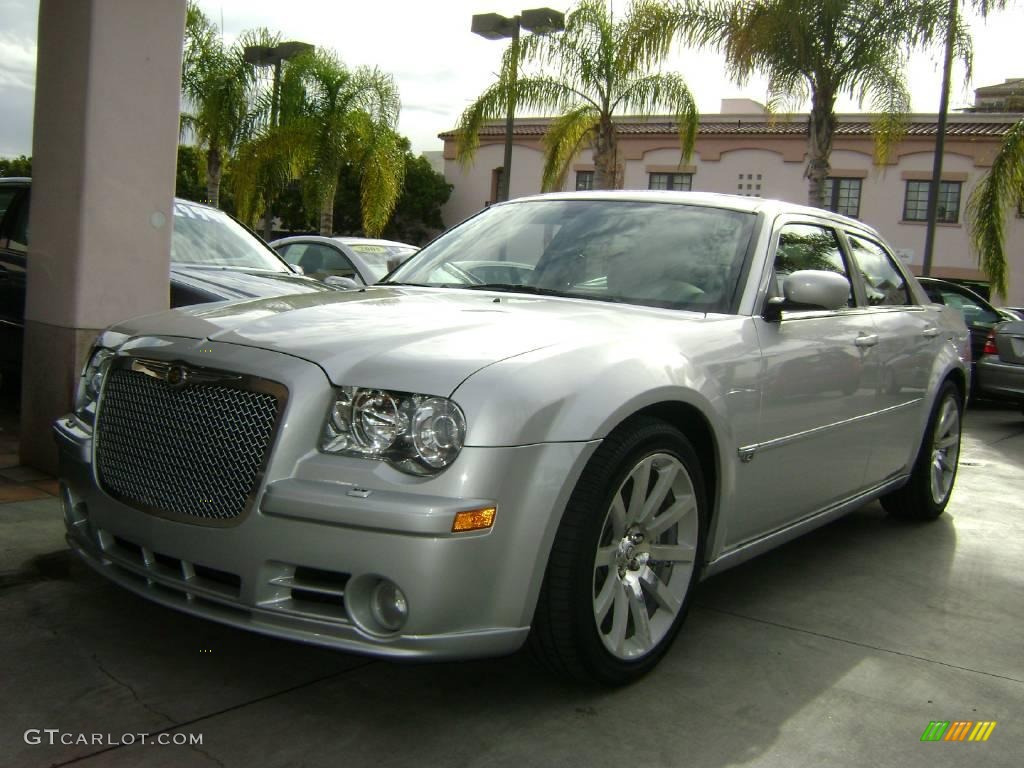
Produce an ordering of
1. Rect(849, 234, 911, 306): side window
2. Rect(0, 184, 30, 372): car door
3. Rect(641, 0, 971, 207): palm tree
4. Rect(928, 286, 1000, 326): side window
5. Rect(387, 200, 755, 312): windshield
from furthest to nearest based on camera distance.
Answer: Rect(641, 0, 971, 207): palm tree, Rect(928, 286, 1000, 326): side window, Rect(0, 184, 30, 372): car door, Rect(849, 234, 911, 306): side window, Rect(387, 200, 755, 312): windshield

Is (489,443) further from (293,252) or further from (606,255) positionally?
(293,252)

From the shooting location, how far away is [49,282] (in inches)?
205

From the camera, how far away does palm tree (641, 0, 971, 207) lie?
1656 cm

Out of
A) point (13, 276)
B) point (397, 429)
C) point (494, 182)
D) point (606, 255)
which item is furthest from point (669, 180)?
point (397, 429)

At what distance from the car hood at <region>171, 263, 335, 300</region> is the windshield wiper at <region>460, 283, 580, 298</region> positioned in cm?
216

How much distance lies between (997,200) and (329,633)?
17406 mm

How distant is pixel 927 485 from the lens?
18.2ft

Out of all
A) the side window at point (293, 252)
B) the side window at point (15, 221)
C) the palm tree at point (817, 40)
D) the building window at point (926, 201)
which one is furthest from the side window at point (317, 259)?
the building window at point (926, 201)

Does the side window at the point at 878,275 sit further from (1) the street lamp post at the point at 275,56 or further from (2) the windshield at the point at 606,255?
(1) the street lamp post at the point at 275,56

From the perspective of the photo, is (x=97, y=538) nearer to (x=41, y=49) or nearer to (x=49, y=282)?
(x=49, y=282)

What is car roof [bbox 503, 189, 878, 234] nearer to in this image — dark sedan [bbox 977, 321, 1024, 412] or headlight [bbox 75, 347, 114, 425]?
headlight [bbox 75, 347, 114, 425]

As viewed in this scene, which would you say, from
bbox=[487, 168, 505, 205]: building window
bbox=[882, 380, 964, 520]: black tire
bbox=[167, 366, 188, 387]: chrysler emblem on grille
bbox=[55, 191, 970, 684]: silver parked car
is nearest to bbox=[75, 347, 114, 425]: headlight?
bbox=[55, 191, 970, 684]: silver parked car

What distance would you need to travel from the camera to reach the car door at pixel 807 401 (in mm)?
3688

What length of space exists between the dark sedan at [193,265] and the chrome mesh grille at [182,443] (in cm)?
311
